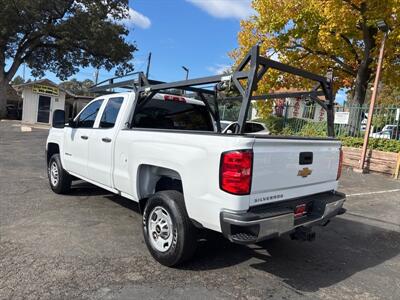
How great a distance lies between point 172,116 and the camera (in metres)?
5.89

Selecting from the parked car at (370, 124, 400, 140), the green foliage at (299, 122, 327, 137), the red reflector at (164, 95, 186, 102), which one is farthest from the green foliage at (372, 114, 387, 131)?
the red reflector at (164, 95, 186, 102)

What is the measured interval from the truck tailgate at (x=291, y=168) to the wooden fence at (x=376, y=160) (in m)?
9.00

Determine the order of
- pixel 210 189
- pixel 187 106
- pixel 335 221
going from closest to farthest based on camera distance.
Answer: pixel 210 189, pixel 187 106, pixel 335 221

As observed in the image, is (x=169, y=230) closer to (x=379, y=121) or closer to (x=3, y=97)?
(x=379, y=121)

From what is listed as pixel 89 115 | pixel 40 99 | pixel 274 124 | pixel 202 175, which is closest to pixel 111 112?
pixel 89 115

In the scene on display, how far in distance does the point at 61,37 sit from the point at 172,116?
2914 centimetres

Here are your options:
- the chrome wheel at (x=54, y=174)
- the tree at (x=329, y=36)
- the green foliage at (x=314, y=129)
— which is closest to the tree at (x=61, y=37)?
the tree at (x=329, y=36)

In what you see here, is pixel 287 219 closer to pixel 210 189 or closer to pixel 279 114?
pixel 210 189

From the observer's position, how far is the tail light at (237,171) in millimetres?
3571

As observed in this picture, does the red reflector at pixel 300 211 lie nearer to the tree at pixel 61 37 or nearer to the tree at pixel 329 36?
the tree at pixel 329 36

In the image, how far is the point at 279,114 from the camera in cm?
1991

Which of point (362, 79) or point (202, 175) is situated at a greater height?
point (362, 79)

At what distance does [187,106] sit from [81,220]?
7.73 ft

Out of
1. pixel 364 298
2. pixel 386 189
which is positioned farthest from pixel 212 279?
pixel 386 189
